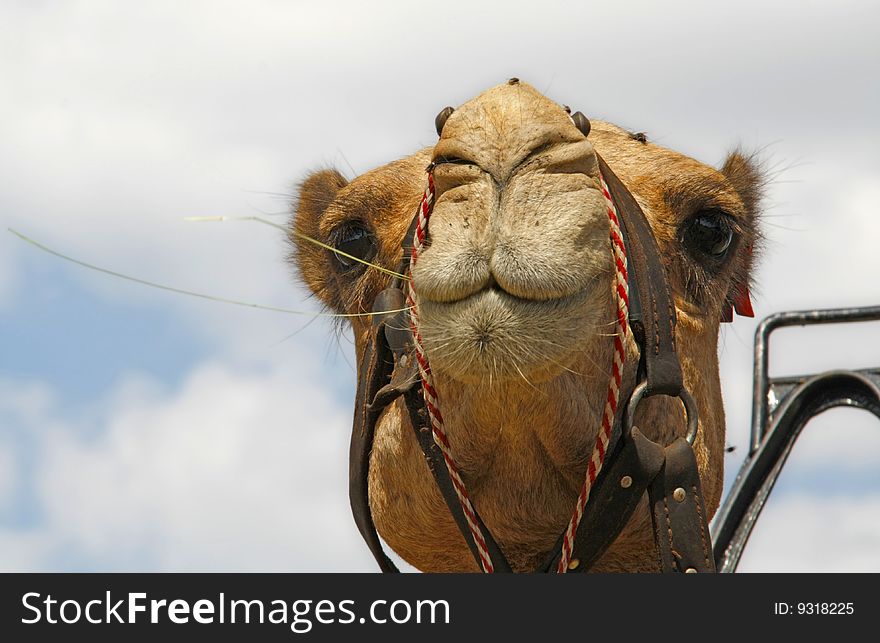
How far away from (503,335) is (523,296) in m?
0.12

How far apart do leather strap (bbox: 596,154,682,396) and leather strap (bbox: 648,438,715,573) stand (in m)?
0.22

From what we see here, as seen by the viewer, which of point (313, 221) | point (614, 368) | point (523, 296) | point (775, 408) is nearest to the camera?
point (523, 296)

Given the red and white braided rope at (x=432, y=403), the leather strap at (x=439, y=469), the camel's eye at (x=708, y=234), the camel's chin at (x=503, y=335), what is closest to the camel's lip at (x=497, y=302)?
the camel's chin at (x=503, y=335)

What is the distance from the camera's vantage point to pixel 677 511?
4.14 m

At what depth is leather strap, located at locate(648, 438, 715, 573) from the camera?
4121 mm

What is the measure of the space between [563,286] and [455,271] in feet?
0.99

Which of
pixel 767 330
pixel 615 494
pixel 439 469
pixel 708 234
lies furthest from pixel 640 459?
pixel 767 330

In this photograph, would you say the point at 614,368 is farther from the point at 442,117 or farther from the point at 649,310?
the point at 442,117

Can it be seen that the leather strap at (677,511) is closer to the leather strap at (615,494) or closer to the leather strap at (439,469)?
the leather strap at (615,494)

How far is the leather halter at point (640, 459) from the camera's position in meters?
4.06

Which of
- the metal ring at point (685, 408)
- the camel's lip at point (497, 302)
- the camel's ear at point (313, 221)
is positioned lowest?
the metal ring at point (685, 408)

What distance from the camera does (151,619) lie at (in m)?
4.02

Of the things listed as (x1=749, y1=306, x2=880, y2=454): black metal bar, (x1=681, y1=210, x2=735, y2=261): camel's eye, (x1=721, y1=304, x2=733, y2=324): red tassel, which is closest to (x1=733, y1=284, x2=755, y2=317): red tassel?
(x1=721, y1=304, x2=733, y2=324): red tassel

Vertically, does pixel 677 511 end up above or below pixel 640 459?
below
